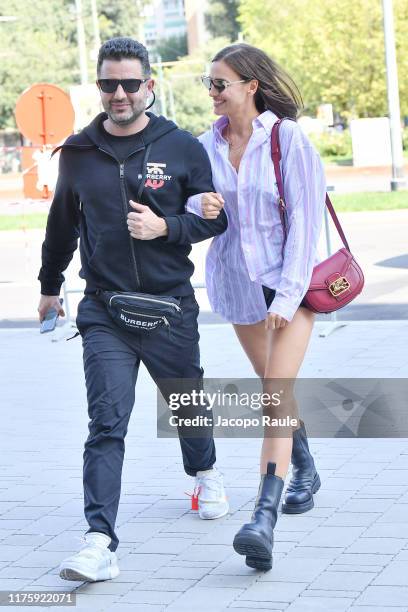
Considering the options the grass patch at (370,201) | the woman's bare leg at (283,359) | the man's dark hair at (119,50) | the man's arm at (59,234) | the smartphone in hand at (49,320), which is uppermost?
the man's dark hair at (119,50)

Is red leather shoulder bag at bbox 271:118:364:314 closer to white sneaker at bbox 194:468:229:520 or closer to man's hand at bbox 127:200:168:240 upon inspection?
man's hand at bbox 127:200:168:240

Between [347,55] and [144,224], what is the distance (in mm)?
44768

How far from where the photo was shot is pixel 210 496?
5312 millimetres

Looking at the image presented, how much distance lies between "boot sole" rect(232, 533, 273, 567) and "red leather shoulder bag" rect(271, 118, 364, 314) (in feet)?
3.00

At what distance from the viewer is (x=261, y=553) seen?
4.52 metres

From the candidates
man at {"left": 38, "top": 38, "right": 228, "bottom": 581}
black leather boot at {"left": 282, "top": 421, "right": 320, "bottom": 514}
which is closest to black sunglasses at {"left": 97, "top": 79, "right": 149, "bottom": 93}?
man at {"left": 38, "top": 38, "right": 228, "bottom": 581}

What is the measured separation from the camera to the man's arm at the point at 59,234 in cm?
488

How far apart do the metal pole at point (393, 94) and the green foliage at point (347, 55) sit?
65.5 feet

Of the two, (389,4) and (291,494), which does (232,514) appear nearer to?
(291,494)

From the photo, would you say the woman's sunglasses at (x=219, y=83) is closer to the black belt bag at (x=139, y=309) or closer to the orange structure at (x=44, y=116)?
the black belt bag at (x=139, y=309)

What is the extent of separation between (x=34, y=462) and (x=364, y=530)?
7.08 feet

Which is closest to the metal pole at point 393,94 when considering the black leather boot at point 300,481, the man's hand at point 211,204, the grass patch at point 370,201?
the grass patch at point 370,201

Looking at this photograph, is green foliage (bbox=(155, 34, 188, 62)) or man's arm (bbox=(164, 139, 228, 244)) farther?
green foliage (bbox=(155, 34, 188, 62))

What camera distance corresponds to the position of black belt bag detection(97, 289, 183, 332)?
187 inches
